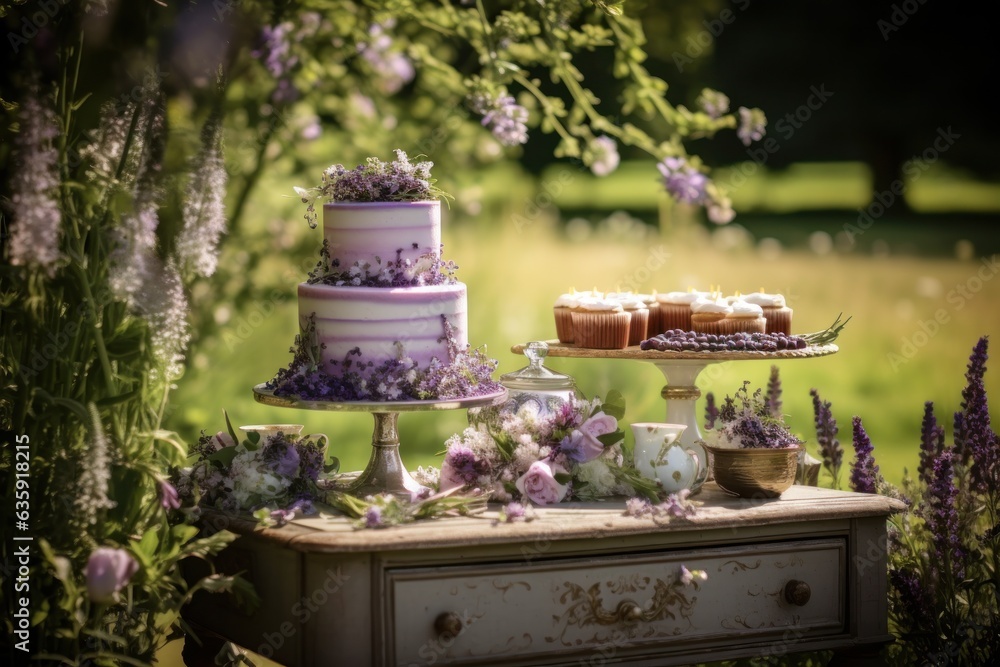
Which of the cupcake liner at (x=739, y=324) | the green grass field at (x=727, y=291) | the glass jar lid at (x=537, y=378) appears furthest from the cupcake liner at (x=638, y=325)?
the green grass field at (x=727, y=291)

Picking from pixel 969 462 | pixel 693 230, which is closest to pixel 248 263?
pixel 969 462

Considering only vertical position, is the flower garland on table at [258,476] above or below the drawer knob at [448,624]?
above

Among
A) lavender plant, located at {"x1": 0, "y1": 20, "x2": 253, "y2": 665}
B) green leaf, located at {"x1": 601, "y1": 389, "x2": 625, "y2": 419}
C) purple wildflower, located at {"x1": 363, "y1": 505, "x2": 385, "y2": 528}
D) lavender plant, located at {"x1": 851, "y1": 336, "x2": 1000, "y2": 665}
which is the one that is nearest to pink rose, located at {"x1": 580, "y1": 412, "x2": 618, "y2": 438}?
green leaf, located at {"x1": 601, "y1": 389, "x2": 625, "y2": 419}

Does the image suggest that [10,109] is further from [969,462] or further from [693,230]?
[693,230]

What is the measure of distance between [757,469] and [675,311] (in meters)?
0.78

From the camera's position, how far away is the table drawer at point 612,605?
2572 mm

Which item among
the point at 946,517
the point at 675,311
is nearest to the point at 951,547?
the point at 946,517

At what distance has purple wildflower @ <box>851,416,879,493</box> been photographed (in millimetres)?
3412

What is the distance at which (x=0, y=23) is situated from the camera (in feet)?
8.32

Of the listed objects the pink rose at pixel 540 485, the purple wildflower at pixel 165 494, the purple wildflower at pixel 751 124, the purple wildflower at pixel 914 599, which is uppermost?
the purple wildflower at pixel 751 124

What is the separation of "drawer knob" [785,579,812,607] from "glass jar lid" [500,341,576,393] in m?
0.77

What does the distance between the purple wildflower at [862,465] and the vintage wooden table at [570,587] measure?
41 centimetres

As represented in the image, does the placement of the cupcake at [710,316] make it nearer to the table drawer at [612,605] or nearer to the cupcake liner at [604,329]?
the cupcake liner at [604,329]

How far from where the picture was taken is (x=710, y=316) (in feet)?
11.3
